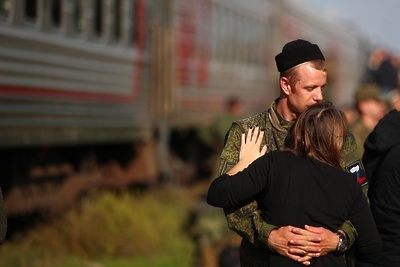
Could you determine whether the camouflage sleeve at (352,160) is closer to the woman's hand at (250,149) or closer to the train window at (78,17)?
the woman's hand at (250,149)

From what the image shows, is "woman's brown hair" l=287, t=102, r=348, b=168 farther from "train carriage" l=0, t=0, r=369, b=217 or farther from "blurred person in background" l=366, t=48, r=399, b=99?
"blurred person in background" l=366, t=48, r=399, b=99

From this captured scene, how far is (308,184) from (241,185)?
27 centimetres

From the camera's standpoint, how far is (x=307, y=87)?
4.29m

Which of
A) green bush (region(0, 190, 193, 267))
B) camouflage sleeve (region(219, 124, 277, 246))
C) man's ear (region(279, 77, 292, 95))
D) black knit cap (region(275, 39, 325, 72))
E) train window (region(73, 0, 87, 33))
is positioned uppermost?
train window (region(73, 0, 87, 33))

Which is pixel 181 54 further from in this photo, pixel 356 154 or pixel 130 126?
pixel 356 154

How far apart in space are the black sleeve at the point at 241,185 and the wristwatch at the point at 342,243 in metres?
0.37

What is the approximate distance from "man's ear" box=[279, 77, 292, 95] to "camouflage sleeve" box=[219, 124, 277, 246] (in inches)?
10.2

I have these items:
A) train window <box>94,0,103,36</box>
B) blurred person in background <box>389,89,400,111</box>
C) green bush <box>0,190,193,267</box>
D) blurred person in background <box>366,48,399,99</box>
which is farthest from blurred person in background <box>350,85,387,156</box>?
blurred person in background <box>366,48,399,99</box>

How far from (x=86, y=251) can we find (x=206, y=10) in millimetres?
6719

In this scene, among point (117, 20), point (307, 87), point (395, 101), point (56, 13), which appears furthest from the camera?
point (117, 20)

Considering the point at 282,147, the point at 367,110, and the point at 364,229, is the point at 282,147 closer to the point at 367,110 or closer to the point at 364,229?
the point at 364,229

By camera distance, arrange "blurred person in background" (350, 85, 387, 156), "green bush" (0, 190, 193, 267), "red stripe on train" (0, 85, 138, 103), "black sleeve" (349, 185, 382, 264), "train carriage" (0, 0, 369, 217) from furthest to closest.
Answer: "green bush" (0, 190, 193, 267) → "train carriage" (0, 0, 369, 217) → "red stripe on train" (0, 85, 138, 103) → "blurred person in background" (350, 85, 387, 156) → "black sleeve" (349, 185, 382, 264)

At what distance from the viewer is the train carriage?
9.49 m

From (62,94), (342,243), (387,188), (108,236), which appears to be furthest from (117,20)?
(342,243)
